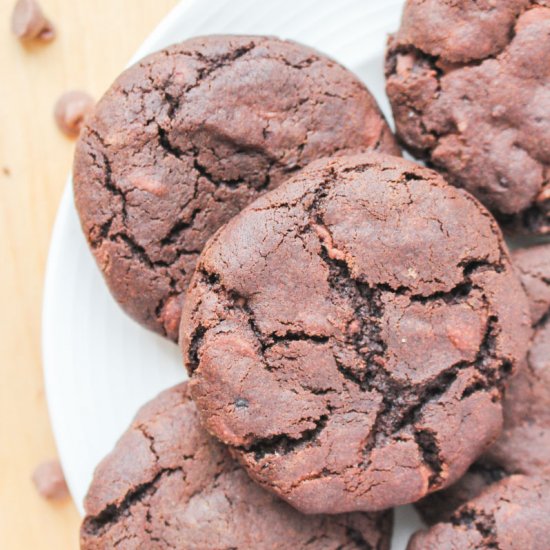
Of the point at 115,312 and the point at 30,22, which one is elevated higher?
the point at 30,22

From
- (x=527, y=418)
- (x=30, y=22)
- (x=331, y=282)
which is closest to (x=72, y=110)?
(x=30, y=22)

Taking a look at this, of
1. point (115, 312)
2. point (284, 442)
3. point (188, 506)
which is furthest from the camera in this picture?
point (115, 312)

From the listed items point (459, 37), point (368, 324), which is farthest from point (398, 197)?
point (459, 37)

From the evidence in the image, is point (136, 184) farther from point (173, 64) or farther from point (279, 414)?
point (279, 414)

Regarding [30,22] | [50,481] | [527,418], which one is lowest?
[527,418]

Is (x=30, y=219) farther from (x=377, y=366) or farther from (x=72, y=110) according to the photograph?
(x=377, y=366)

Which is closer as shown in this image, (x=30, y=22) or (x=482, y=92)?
(x=482, y=92)
